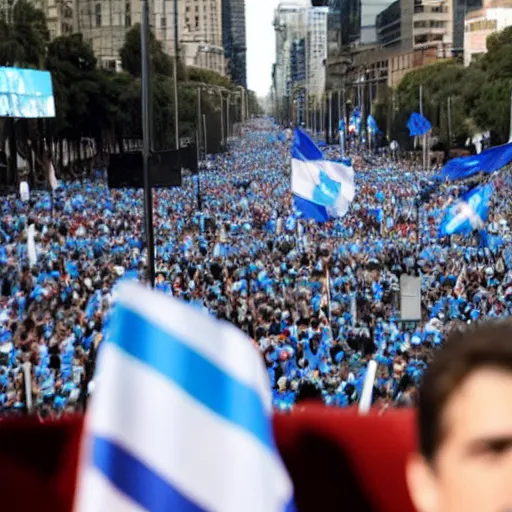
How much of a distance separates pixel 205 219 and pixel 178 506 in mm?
24225

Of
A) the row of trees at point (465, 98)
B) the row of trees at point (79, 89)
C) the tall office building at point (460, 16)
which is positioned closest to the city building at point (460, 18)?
the tall office building at point (460, 16)

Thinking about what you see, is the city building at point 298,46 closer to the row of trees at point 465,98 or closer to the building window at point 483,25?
the building window at point 483,25

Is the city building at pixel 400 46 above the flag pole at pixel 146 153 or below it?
above

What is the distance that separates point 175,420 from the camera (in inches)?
45.8

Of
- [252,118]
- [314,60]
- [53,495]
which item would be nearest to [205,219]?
[53,495]

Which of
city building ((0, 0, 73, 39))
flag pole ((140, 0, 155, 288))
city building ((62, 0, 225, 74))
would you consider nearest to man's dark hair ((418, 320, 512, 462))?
flag pole ((140, 0, 155, 288))

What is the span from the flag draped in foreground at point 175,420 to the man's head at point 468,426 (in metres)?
0.17

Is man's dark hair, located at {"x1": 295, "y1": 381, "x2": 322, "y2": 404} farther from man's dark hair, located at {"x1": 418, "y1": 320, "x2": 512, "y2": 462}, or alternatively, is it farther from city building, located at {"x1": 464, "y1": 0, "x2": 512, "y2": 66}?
city building, located at {"x1": 464, "y1": 0, "x2": 512, "y2": 66}

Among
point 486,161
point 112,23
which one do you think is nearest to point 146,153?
point 486,161

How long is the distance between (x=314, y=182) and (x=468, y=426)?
59.5 feet

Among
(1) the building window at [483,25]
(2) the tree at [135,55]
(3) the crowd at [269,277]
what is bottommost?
(3) the crowd at [269,277]

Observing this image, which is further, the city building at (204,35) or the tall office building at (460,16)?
the tall office building at (460,16)

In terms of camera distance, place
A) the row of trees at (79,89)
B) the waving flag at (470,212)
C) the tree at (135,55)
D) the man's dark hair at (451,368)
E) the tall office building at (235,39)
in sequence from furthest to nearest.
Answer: the tall office building at (235,39) < the tree at (135,55) < the row of trees at (79,89) < the waving flag at (470,212) < the man's dark hair at (451,368)

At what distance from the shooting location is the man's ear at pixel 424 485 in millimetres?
1258
